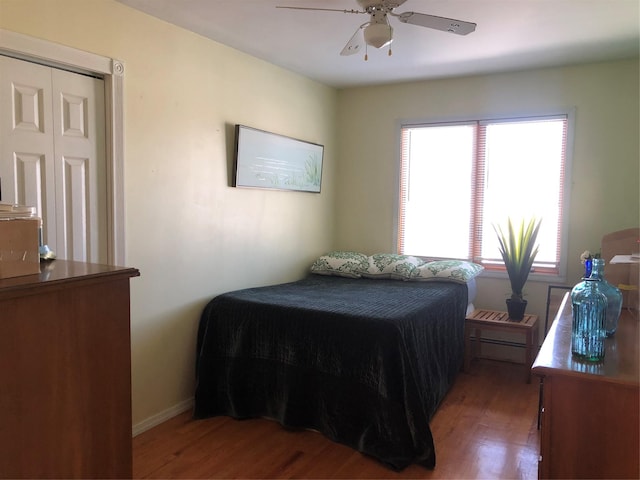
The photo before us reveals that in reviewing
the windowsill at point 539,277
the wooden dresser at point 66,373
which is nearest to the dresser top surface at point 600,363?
the wooden dresser at point 66,373

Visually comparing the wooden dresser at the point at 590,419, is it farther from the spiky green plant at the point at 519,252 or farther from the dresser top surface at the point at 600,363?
the spiky green plant at the point at 519,252

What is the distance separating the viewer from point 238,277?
3.49m

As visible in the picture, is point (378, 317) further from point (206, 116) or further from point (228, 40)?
point (228, 40)

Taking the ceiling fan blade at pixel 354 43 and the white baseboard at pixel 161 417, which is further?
the white baseboard at pixel 161 417

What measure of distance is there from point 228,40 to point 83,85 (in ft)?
3.47

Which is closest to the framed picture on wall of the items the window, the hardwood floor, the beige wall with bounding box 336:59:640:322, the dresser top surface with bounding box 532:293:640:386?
the beige wall with bounding box 336:59:640:322

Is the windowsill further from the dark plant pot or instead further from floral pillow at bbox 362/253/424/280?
floral pillow at bbox 362/253/424/280

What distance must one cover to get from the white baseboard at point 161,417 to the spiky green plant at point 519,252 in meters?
2.49

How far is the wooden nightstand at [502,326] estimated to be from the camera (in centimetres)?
352

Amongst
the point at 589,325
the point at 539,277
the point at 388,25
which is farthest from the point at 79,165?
the point at 539,277

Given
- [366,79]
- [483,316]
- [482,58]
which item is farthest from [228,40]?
[483,316]

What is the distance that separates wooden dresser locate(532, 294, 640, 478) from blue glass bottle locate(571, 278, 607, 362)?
45 millimetres

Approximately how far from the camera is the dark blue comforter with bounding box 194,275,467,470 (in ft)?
8.14

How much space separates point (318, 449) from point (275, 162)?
6.83ft
